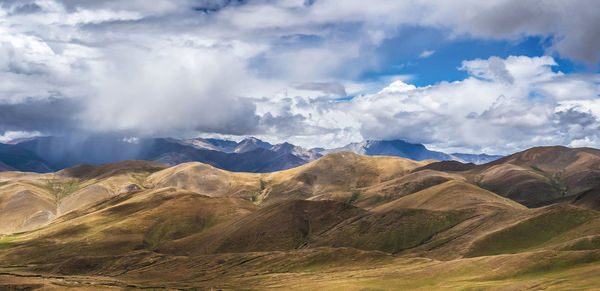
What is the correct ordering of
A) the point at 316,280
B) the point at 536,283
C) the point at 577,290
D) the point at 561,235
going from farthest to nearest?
the point at 561,235 < the point at 316,280 < the point at 536,283 < the point at 577,290

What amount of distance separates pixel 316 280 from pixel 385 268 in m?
25.9

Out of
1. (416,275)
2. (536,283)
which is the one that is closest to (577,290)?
(536,283)

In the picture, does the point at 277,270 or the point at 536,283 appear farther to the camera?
the point at 277,270

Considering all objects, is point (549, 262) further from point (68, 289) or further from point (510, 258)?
point (68, 289)

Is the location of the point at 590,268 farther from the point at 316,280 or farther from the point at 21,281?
the point at 21,281

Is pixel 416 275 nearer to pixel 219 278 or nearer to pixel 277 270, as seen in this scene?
pixel 277 270

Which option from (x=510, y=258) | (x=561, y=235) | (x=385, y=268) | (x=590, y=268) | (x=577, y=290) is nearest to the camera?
(x=577, y=290)

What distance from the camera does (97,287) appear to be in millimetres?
143375

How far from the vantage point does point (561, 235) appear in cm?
19988

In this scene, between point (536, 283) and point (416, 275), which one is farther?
point (416, 275)

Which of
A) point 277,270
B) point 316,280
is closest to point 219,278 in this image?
point 277,270

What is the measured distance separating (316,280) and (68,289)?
6882 centimetres

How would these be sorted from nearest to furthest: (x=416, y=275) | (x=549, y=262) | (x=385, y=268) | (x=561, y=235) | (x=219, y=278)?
(x=549, y=262)
(x=416, y=275)
(x=385, y=268)
(x=219, y=278)
(x=561, y=235)

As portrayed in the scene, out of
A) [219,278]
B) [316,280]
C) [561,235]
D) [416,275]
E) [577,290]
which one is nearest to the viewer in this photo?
[577,290]
